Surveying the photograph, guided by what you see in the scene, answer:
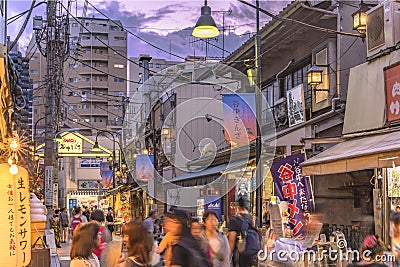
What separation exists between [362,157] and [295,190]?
405cm

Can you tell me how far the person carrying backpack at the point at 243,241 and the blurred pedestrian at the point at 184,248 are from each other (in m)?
3.75

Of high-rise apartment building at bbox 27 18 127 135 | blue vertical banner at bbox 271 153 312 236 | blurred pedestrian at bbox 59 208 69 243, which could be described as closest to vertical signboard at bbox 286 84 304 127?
blue vertical banner at bbox 271 153 312 236

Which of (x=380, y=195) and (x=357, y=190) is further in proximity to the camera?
(x=357, y=190)

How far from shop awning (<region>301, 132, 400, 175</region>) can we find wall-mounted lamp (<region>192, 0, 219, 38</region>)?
3.99m

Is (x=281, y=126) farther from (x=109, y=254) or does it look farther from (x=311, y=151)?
(x=109, y=254)

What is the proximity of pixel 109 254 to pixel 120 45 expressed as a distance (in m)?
76.0

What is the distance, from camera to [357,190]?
17953 millimetres

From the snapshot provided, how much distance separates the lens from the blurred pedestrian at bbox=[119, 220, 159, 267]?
6.73 meters

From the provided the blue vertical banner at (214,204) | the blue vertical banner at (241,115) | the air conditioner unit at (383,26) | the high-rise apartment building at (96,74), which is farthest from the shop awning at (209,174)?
the high-rise apartment building at (96,74)

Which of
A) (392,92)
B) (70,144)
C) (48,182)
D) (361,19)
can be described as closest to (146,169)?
(70,144)

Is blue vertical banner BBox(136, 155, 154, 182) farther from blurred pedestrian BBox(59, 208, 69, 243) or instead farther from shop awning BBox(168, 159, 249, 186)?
blurred pedestrian BBox(59, 208, 69, 243)

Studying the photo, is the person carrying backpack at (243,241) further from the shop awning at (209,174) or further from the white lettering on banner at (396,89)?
the shop awning at (209,174)

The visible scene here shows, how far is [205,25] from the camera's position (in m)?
14.3

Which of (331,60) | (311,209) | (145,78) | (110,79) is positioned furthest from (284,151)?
(110,79)
